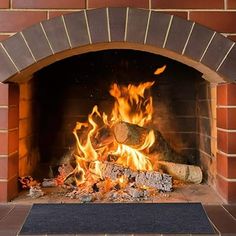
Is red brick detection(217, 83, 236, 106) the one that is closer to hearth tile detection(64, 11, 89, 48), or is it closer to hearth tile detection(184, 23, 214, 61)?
hearth tile detection(184, 23, 214, 61)

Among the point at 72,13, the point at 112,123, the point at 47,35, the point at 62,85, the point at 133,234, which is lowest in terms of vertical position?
the point at 133,234

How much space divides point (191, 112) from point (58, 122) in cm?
105

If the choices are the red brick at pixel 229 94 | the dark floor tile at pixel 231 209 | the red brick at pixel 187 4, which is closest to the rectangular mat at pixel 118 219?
the dark floor tile at pixel 231 209

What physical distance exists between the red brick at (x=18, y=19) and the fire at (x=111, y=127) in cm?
89

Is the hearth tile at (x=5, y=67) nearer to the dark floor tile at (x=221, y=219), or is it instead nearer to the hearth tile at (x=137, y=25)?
the hearth tile at (x=137, y=25)

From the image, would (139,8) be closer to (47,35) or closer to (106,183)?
(47,35)

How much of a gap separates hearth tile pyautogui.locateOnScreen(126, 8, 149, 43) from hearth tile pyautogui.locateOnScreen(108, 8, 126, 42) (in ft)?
0.11

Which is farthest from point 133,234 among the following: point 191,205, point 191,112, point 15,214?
point 191,112

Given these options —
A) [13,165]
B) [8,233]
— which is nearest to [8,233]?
[8,233]

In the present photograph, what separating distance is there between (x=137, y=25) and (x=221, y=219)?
3.53 ft

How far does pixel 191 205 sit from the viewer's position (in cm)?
181

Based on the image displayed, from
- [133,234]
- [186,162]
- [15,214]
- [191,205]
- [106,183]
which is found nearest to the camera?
[133,234]

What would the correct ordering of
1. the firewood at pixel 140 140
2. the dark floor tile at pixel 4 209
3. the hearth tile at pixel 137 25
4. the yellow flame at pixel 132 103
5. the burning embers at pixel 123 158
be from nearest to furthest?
the dark floor tile at pixel 4 209
the hearth tile at pixel 137 25
the burning embers at pixel 123 158
the firewood at pixel 140 140
the yellow flame at pixel 132 103

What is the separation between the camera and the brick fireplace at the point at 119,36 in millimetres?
1819
